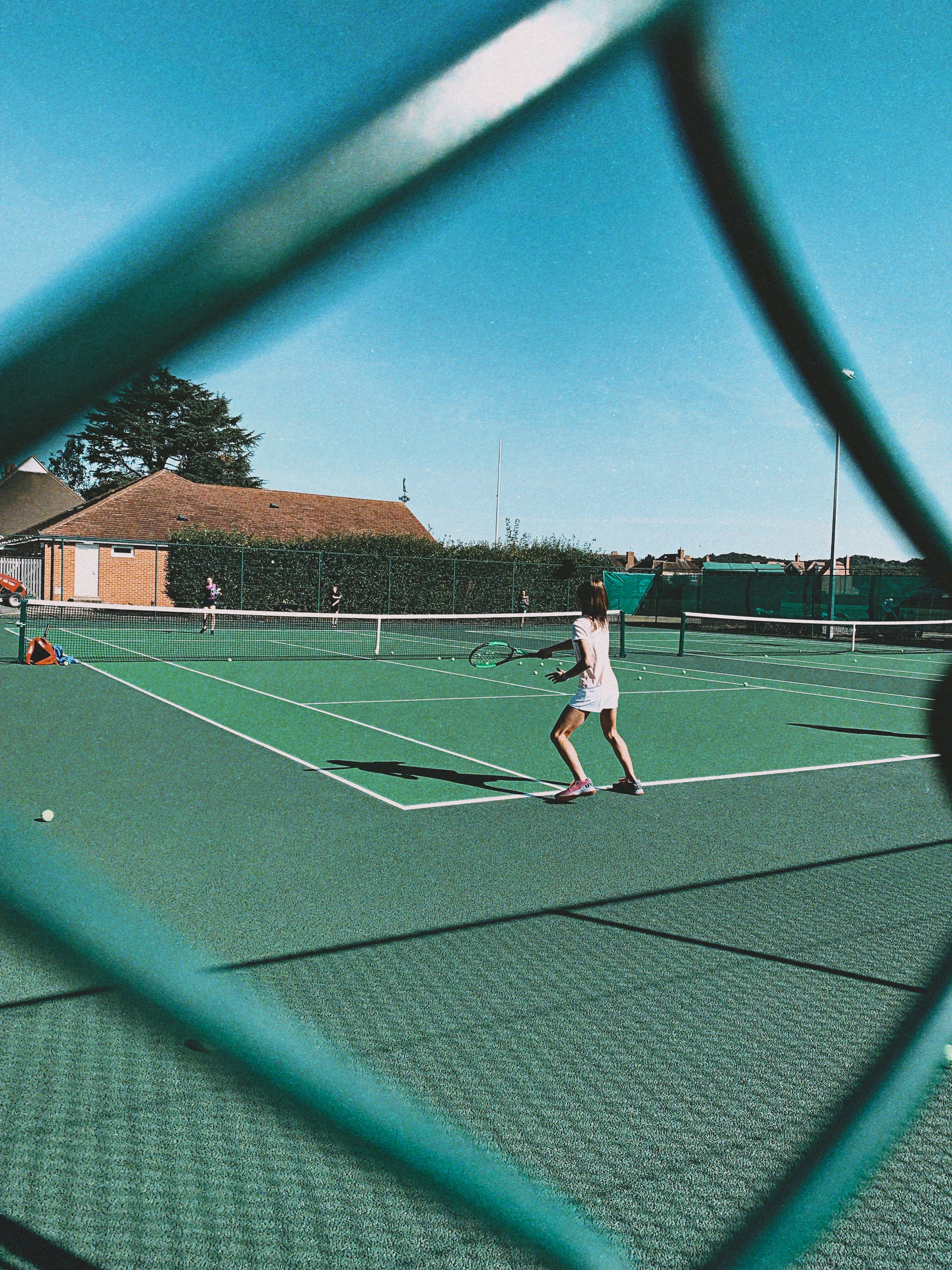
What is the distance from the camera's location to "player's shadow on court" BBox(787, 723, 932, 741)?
1117cm

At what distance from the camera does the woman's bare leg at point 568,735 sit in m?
7.52

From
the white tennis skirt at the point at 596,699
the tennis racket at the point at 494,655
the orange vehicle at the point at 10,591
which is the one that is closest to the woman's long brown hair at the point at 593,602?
the white tennis skirt at the point at 596,699

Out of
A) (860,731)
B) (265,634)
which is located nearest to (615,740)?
(860,731)

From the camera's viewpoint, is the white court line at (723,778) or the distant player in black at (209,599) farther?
the distant player in black at (209,599)

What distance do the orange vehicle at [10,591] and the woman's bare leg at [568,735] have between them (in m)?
20.2

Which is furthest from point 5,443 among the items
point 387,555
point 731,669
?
point 387,555

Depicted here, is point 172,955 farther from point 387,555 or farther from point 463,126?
point 387,555

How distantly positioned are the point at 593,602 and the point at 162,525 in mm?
32975

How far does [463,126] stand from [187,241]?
0.16 meters

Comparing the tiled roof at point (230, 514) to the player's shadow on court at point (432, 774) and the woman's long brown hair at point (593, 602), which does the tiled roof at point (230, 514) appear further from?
the woman's long brown hair at point (593, 602)

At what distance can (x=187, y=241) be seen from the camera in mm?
489

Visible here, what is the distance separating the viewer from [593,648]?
774 cm

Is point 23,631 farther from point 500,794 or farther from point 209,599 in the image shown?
point 500,794

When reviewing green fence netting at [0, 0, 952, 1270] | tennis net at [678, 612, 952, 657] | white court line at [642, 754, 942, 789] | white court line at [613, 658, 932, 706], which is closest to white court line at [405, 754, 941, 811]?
white court line at [642, 754, 942, 789]
